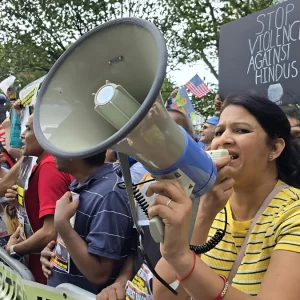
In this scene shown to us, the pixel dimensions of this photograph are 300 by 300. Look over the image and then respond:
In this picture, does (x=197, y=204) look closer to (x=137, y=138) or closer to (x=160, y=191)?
(x=160, y=191)

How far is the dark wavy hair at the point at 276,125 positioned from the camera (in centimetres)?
161

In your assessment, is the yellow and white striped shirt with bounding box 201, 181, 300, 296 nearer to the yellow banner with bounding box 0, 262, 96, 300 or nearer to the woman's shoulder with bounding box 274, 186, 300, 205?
the woman's shoulder with bounding box 274, 186, 300, 205

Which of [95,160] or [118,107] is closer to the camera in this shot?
[118,107]

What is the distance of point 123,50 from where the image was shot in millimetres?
1181

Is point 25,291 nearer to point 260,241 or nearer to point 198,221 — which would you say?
point 198,221

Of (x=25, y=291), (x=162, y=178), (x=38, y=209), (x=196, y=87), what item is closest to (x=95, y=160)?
(x=38, y=209)

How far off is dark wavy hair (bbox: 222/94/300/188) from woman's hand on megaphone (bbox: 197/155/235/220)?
1.09ft

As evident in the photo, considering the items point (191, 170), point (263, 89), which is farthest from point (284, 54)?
point (191, 170)

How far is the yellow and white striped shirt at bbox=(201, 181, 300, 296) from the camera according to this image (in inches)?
54.3

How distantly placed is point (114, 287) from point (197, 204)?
2.95 ft

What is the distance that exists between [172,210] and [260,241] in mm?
450

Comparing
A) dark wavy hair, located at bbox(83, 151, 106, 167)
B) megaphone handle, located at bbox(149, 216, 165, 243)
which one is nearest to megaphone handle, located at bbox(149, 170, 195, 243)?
megaphone handle, located at bbox(149, 216, 165, 243)

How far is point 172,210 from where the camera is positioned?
3.70 ft

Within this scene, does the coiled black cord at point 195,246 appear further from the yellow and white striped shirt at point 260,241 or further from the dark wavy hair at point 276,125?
the dark wavy hair at point 276,125
